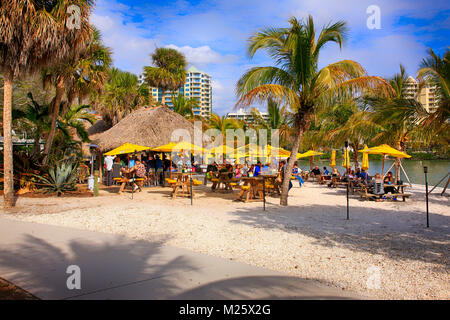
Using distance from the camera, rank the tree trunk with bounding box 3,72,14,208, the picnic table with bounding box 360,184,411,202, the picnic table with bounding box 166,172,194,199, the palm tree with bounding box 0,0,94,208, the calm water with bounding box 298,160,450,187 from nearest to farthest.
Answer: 1. the palm tree with bounding box 0,0,94,208
2. the tree trunk with bounding box 3,72,14,208
3. the picnic table with bounding box 360,184,411,202
4. the picnic table with bounding box 166,172,194,199
5. the calm water with bounding box 298,160,450,187

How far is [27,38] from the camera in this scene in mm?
9820

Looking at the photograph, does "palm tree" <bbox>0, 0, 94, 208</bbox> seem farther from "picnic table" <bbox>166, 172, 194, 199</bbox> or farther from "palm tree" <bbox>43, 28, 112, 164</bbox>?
"picnic table" <bbox>166, 172, 194, 199</bbox>

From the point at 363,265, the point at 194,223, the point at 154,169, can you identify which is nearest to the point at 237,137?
the point at 154,169

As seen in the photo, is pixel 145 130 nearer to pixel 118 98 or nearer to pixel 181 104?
pixel 118 98

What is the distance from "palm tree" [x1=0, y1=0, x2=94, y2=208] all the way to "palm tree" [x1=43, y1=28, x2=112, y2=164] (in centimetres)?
346

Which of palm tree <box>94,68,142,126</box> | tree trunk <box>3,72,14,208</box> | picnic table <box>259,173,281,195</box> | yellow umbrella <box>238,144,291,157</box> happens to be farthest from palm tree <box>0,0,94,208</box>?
palm tree <box>94,68,142,126</box>

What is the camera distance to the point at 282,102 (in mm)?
10266

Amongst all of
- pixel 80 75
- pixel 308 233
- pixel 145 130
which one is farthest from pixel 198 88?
pixel 308 233

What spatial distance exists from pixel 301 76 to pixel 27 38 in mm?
8237

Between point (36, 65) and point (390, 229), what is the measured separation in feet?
37.5

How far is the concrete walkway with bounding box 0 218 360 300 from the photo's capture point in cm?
375

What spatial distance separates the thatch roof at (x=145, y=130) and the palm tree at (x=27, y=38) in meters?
10.2

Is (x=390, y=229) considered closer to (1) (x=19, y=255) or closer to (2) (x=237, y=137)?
(1) (x=19, y=255)

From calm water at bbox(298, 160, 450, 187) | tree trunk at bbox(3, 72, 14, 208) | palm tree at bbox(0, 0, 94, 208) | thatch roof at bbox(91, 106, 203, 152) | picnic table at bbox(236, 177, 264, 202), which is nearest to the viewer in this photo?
palm tree at bbox(0, 0, 94, 208)
